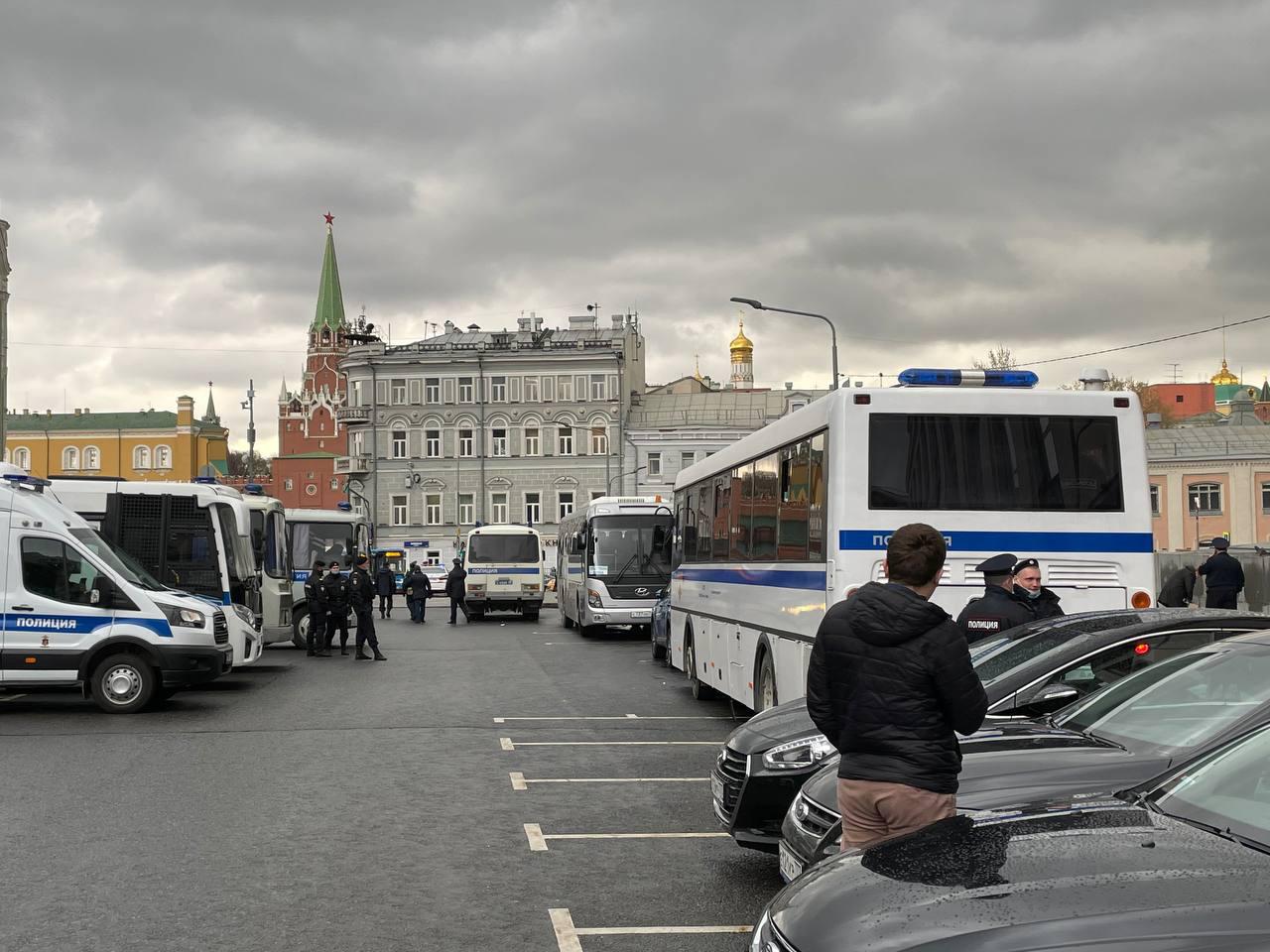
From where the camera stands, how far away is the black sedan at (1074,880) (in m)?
3.34

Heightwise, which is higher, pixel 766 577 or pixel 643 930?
pixel 766 577

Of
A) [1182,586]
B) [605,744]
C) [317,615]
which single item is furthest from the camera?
[317,615]

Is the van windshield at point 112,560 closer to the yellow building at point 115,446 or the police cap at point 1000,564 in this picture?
the police cap at point 1000,564

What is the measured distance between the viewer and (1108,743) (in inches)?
260

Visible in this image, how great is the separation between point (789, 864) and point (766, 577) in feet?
24.0

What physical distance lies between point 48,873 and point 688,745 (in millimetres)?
7009

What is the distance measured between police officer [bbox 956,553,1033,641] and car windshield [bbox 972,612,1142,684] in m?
1.38

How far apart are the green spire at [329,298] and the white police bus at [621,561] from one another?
92282 mm

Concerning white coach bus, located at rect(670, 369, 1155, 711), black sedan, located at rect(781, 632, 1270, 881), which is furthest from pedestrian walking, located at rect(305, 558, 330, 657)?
black sedan, located at rect(781, 632, 1270, 881)

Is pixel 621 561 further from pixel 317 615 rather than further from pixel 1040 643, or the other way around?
pixel 1040 643

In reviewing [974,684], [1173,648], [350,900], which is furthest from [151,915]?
[1173,648]

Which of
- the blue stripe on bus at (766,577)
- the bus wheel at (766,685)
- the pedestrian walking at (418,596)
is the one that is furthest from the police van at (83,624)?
the pedestrian walking at (418,596)

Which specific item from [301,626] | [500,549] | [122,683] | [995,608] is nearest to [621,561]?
[301,626]

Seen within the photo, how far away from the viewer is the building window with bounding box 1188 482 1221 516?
82688mm
